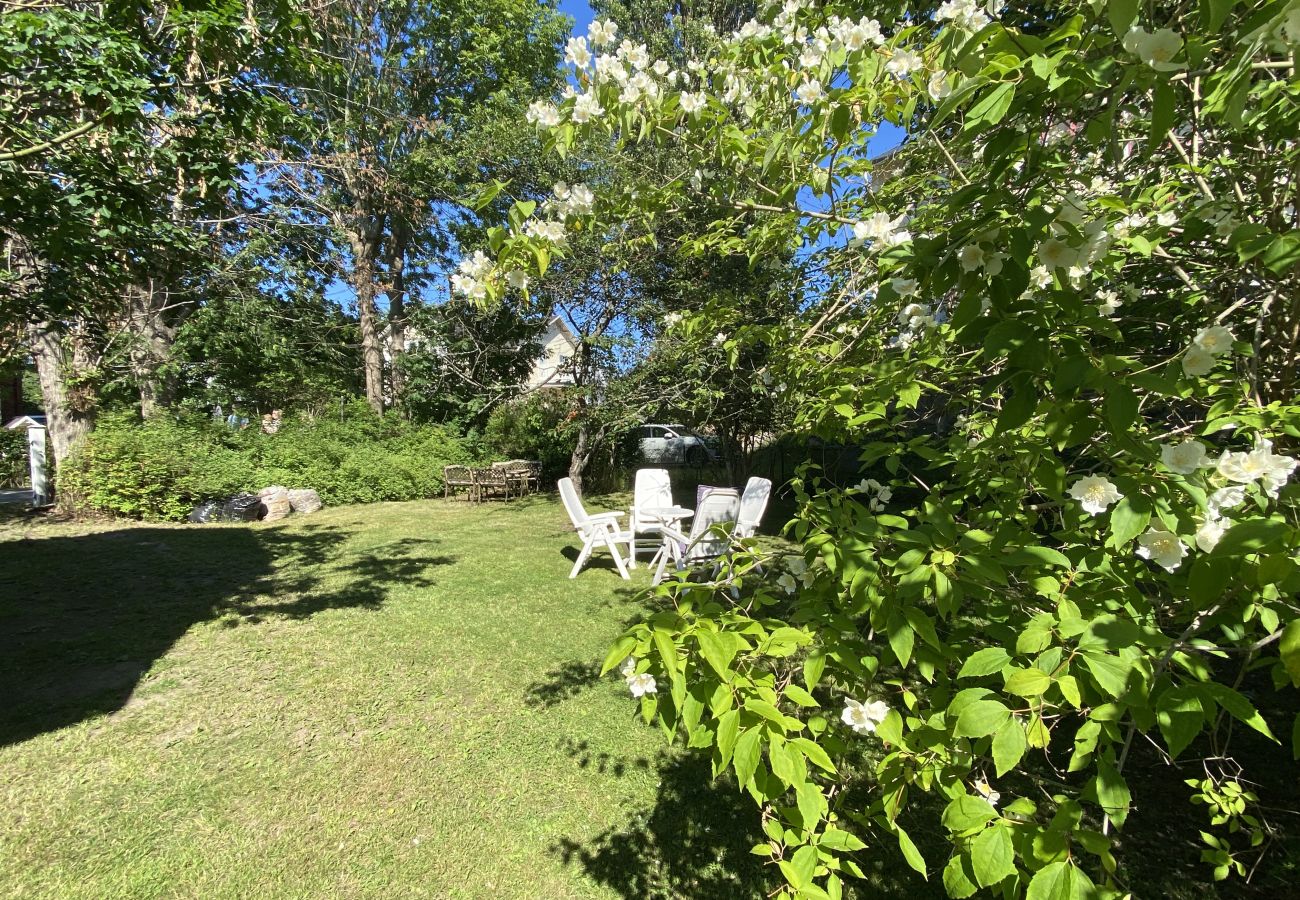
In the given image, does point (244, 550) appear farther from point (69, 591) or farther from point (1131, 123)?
point (1131, 123)

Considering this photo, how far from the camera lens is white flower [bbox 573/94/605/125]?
5.50 feet

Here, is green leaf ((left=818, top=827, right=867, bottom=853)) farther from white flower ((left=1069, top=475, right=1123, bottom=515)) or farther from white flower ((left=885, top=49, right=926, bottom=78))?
white flower ((left=885, top=49, right=926, bottom=78))

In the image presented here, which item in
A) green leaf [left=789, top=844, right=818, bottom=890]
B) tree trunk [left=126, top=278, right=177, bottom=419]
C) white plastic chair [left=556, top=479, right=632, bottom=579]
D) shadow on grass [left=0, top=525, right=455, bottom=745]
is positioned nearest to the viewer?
green leaf [left=789, top=844, right=818, bottom=890]

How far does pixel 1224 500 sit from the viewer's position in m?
0.83

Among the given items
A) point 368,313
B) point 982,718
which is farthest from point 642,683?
point 368,313

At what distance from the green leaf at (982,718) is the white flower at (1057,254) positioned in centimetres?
79

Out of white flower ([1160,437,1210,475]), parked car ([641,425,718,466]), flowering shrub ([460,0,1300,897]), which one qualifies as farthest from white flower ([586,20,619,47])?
parked car ([641,425,718,466])

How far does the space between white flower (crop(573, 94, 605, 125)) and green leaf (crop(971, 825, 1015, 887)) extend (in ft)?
6.32

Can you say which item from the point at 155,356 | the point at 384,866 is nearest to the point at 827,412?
the point at 384,866

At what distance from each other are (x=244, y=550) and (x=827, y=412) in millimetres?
7948

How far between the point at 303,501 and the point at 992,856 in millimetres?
11597

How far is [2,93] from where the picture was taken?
12.1 feet

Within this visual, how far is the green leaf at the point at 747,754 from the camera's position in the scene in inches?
36.3

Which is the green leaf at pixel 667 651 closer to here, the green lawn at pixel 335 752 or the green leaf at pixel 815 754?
Result: the green leaf at pixel 815 754
